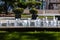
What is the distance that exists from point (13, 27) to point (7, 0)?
1448cm

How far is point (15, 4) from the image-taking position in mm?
24328

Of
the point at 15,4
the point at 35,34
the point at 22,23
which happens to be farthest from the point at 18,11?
the point at 35,34

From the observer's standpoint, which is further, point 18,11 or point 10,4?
point 10,4

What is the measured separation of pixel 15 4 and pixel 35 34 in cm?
1851

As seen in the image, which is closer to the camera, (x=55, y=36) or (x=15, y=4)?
(x=55, y=36)

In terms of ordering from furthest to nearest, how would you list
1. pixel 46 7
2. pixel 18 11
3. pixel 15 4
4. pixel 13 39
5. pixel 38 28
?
pixel 46 7
pixel 15 4
pixel 18 11
pixel 38 28
pixel 13 39

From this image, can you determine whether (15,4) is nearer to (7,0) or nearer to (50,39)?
(7,0)

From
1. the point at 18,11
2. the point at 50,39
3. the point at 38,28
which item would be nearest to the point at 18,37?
the point at 50,39

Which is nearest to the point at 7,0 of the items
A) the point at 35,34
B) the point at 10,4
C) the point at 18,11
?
the point at 10,4

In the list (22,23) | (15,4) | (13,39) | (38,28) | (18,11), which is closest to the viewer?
(13,39)

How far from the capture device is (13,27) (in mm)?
10422

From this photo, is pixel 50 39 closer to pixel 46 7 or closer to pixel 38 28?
pixel 38 28

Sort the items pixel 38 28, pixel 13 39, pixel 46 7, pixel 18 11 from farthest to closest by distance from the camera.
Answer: pixel 46 7, pixel 18 11, pixel 38 28, pixel 13 39

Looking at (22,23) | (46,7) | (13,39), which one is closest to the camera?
(13,39)
